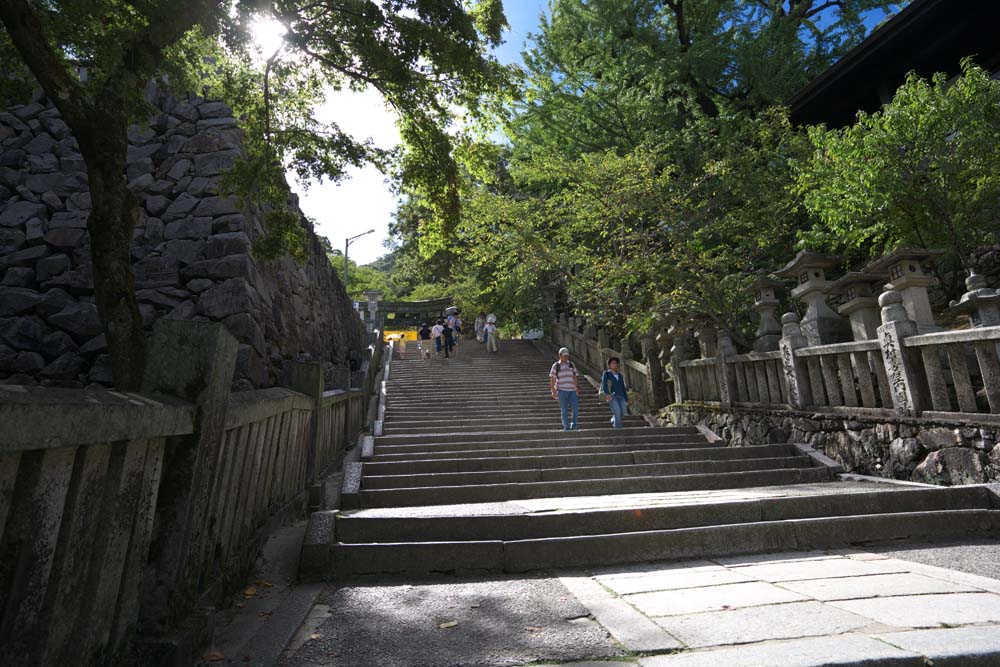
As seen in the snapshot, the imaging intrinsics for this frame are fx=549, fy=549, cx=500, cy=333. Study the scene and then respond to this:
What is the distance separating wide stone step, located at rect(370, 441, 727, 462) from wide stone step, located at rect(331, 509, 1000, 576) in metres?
3.25

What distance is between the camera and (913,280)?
626cm

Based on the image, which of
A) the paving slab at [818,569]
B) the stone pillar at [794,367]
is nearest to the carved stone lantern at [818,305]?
the stone pillar at [794,367]

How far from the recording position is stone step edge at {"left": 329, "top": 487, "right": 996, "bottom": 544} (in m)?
4.37

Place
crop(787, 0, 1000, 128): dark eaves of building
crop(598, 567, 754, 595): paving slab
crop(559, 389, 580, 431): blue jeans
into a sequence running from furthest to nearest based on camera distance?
crop(787, 0, 1000, 128): dark eaves of building, crop(559, 389, 580, 431): blue jeans, crop(598, 567, 754, 595): paving slab

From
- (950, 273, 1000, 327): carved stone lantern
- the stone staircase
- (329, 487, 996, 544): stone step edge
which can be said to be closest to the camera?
the stone staircase

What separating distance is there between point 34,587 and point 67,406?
19.8 inches

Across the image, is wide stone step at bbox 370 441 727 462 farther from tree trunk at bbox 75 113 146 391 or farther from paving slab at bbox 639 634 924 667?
paving slab at bbox 639 634 924 667

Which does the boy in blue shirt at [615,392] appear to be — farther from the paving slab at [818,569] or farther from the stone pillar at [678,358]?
the paving slab at [818,569]

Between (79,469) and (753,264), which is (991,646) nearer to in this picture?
(79,469)

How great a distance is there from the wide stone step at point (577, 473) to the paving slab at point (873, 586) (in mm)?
3342

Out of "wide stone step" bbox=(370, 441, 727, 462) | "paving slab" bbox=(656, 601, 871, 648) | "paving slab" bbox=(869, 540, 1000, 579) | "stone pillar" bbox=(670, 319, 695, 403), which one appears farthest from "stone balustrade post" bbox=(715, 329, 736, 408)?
"paving slab" bbox=(656, 601, 871, 648)

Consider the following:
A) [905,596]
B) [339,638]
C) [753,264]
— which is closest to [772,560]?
[905,596]

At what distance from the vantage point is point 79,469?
1.64m

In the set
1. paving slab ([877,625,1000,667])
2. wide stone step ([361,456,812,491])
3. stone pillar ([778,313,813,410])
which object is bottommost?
paving slab ([877,625,1000,667])
